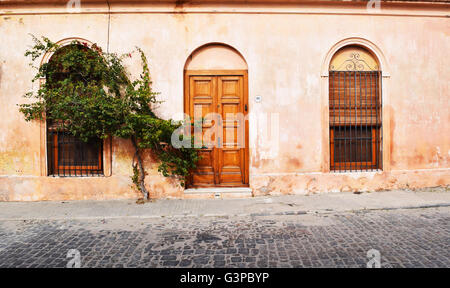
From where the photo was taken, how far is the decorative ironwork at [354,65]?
718 centimetres

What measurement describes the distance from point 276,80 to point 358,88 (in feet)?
7.36

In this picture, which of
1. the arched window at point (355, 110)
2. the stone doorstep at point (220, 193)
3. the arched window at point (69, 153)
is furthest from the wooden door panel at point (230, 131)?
the arched window at point (69, 153)

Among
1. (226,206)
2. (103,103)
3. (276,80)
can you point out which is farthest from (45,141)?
(276,80)

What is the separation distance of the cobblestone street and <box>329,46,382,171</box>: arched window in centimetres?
201

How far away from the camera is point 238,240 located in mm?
4148

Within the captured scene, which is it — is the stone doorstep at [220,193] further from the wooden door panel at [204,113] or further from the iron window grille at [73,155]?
the iron window grille at [73,155]

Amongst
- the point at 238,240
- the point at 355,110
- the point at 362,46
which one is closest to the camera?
the point at 238,240

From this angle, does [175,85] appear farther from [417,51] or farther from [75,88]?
[417,51]

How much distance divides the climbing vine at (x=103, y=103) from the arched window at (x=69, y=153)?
0.22 meters

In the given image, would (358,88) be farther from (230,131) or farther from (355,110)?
(230,131)

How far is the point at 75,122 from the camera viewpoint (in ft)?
20.0

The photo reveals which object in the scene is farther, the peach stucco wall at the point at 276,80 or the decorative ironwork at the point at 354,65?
the decorative ironwork at the point at 354,65

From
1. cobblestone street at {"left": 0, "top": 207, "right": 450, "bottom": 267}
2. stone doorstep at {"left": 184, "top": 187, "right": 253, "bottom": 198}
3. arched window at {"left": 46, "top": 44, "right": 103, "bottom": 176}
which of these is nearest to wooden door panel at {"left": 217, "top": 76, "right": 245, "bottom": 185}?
stone doorstep at {"left": 184, "top": 187, "right": 253, "bottom": 198}

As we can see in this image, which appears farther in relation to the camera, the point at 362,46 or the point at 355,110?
the point at 355,110
